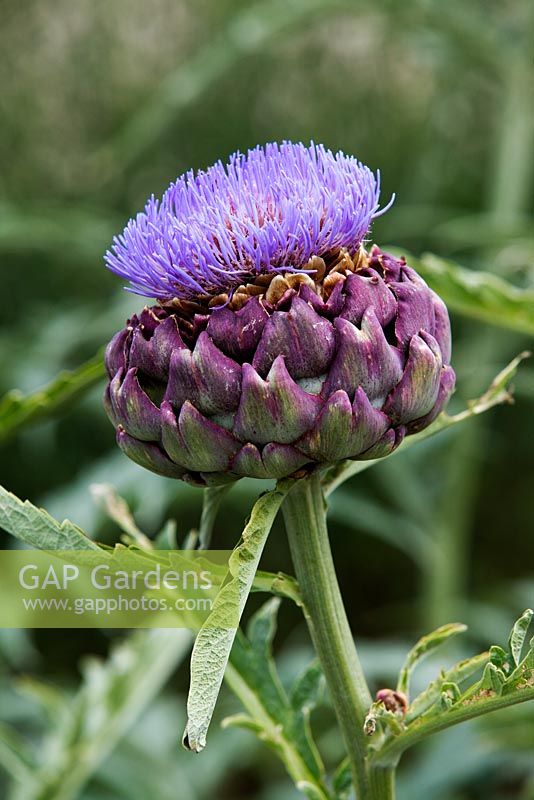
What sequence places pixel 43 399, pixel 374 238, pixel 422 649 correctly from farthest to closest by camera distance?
pixel 374 238
pixel 43 399
pixel 422 649

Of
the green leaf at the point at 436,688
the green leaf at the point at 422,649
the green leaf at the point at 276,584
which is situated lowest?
the green leaf at the point at 436,688

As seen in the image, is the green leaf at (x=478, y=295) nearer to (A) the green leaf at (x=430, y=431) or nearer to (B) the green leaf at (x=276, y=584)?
(A) the green leaf at (x=430, y=431)

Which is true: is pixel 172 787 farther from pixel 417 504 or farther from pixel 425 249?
pixel 425 249

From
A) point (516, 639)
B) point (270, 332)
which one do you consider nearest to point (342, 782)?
point (516, 639)

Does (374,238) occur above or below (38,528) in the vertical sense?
above

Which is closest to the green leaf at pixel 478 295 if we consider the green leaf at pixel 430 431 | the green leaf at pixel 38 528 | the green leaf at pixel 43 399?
→ the green leaf at pixel 430 431

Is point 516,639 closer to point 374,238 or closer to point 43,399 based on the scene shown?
point 43,399
